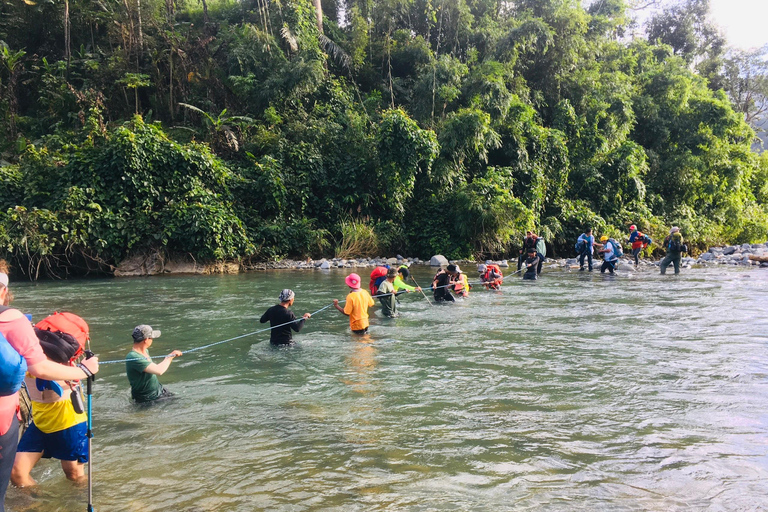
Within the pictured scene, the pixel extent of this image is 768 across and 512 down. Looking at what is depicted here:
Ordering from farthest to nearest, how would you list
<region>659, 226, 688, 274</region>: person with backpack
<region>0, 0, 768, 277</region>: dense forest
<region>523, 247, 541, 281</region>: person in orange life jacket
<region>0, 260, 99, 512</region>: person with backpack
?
<region>0, 0, 768, 277</region>: dense forest
<region>659, 226, 688, 274</region>: person with backpack
<region>523, 247, 541, 281</region>: person in orange life jacket
<region>0, 260, 99, 512</region>: person with backpack

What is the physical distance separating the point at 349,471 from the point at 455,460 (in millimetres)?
865

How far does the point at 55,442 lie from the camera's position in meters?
3.85

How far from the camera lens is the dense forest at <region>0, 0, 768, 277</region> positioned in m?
18.7

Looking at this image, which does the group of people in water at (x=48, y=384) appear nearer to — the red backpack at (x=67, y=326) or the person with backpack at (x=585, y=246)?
the red backpack at (x=67, y=326)

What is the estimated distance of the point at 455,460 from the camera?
4395 mm

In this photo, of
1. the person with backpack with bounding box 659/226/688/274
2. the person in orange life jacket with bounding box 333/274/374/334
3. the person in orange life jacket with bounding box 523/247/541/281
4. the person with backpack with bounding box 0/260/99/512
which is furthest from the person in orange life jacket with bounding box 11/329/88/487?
the person with backpack with bounding box 659/226/688/274

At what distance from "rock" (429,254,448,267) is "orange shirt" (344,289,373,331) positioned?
1259 centimetres

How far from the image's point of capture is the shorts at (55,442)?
3844 mm

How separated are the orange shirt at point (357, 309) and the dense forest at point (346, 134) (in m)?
11.1

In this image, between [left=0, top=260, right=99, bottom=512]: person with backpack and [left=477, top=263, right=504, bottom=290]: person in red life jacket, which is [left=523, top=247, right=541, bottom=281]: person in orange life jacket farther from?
[left=0, top=260, right=99, bottom=512]: person with backpack

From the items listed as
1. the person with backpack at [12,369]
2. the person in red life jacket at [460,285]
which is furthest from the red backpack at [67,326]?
the person in red life jacket at [460,285]

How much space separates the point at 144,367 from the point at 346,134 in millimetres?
20033

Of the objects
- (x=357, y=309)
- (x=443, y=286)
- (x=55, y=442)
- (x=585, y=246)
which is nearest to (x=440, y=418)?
(x=55, y=442)

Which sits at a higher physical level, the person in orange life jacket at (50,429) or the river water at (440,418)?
the person in orange life jacket at (50,429)
